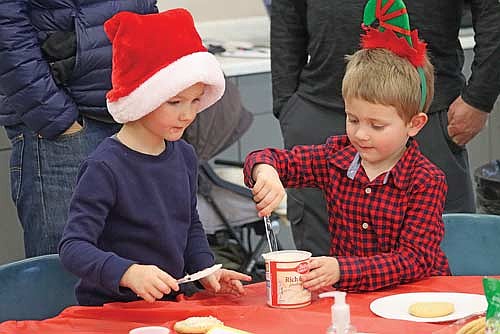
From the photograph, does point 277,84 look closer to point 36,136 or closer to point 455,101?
point 455,101

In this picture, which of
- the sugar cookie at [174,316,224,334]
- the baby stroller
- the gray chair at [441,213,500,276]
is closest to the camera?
the sugar cookie at [174,316,224,334]

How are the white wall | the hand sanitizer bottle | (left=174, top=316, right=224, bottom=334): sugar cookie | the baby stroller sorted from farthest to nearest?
the white wall
the baby stroller
(left=174, top=316, right=224, bottom=334): sugar cookie
the hand sanitizer bottle

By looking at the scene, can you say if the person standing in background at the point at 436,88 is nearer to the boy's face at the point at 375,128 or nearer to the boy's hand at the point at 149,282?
the boy's face at the point at 375,128

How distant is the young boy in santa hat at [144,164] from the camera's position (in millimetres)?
1998

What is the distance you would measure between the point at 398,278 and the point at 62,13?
1199 millimetres

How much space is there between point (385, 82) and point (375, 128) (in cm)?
10

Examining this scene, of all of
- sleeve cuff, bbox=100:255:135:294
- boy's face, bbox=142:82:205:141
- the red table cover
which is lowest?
the red table cover

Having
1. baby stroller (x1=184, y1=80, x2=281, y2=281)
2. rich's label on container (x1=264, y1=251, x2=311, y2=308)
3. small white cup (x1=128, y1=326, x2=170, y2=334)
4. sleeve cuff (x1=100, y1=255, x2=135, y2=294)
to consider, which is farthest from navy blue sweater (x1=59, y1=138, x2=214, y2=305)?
baby stroller (x1=184, y1=80, x2=281, y2=281)

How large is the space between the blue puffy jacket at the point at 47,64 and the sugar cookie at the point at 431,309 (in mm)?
1167

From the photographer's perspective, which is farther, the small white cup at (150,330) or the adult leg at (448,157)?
the adult leg at (448,157)

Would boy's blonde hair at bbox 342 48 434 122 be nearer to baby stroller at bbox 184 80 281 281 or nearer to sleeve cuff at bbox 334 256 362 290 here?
sleeve cuff at bbox 334 256 362 290

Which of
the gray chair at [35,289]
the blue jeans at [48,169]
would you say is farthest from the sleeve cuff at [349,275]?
the blue jeans at [48,169]

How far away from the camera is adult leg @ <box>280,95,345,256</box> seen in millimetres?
2748

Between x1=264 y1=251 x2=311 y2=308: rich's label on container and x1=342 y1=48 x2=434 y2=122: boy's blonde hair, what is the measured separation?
40 cm
